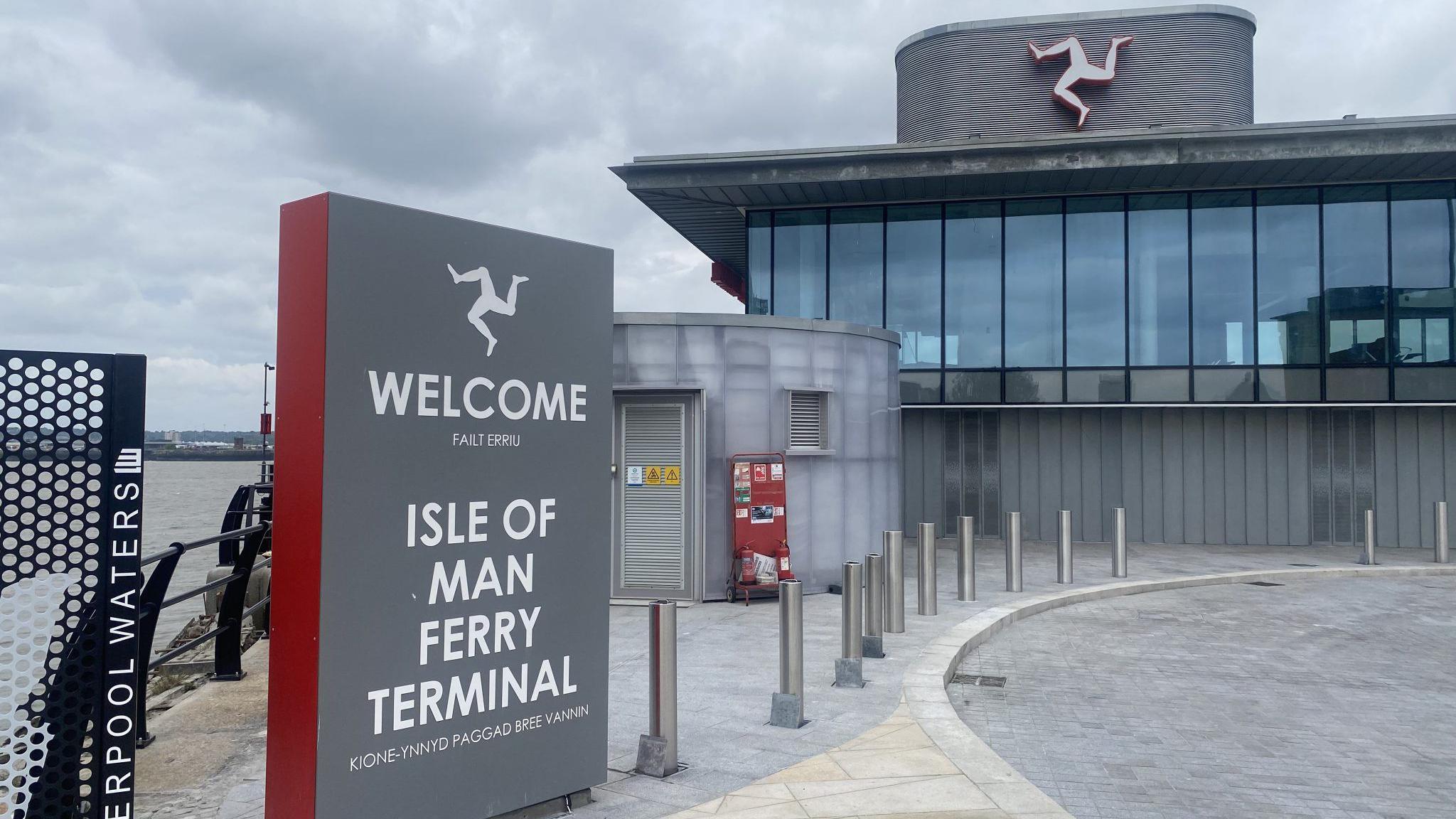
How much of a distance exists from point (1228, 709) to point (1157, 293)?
14659 millimetres

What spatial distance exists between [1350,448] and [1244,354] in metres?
3.22

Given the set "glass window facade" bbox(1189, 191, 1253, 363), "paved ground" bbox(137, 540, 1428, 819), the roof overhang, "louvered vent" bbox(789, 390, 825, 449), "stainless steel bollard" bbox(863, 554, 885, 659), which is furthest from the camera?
"glass window facade" bbox(1189, 191, 1253, 363)

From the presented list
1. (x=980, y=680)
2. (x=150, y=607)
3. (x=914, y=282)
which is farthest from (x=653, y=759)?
(x=914, y=282)

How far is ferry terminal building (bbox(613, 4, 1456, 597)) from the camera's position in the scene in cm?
1994

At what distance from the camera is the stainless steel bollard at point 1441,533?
17.2 meters

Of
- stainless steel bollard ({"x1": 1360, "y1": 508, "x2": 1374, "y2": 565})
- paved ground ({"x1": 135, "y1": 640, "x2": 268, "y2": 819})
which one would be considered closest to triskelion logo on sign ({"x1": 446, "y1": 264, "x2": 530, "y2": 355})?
paved ground ({"x1": 135, "y1": 640, "x2": 268, "y2": 819})

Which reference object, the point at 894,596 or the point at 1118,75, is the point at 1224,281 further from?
the point at 894,596

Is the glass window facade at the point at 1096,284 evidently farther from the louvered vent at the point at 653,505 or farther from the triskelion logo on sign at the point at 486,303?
the triskelion logo on sign at the point at 486,303

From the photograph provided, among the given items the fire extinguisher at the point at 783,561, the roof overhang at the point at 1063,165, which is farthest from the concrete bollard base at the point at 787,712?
the roof overhang at the point at 1063,165

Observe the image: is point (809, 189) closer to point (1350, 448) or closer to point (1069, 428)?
point (1069, 428)

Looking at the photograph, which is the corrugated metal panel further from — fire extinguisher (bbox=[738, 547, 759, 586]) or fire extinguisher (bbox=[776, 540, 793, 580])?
fire extinguisher (bbox=[738, 547, 759, 586])

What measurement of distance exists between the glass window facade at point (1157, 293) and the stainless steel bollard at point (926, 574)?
378 inches

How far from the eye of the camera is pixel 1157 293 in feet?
67.7

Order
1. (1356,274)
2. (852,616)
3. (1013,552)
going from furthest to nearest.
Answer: (1356,274) → (1013,552) → (852,616)
